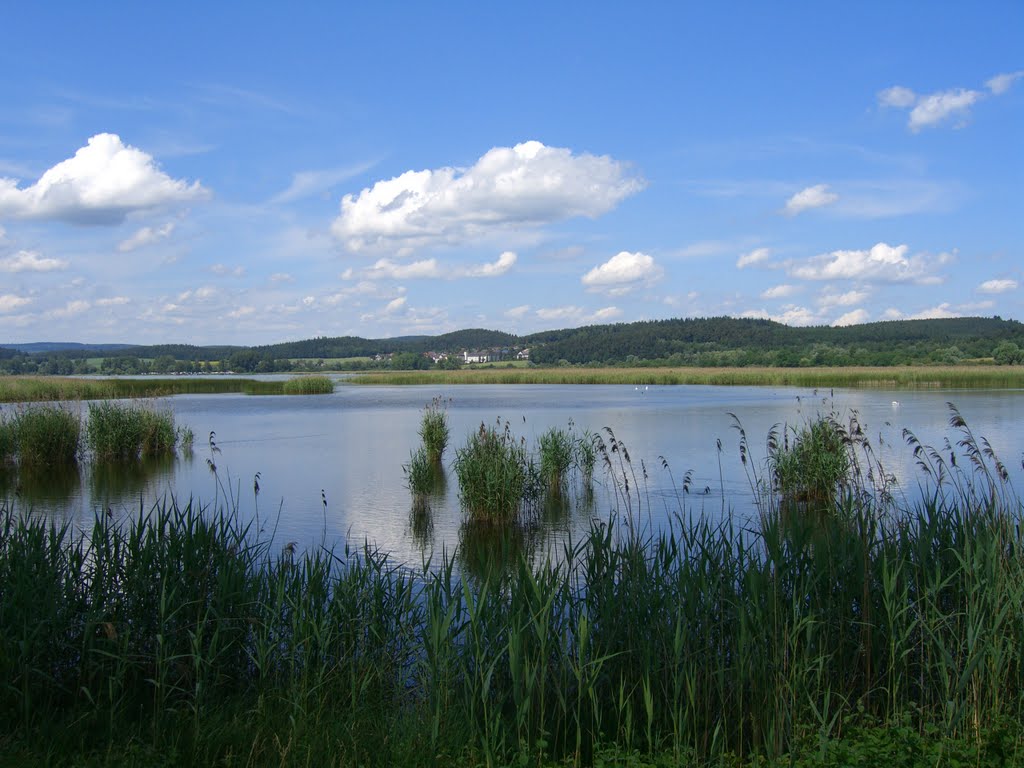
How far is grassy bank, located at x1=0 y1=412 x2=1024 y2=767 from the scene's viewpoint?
3898 mm

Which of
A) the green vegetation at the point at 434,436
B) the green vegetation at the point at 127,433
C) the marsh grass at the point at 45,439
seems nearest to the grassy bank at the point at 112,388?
the green vegetation at the point at 127,433

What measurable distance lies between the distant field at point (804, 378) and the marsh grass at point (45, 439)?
1547 inches

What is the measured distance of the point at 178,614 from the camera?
510 cm

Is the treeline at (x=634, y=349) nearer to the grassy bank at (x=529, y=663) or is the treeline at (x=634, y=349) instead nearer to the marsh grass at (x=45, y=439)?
the marsh grass at (x=45, y=439)

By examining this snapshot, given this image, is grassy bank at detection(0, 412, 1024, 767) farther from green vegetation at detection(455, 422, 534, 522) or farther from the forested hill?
the forested hill

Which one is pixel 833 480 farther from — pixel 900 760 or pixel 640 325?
pixel 640 325

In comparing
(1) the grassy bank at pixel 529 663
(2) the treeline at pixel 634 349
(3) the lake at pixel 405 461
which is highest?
(2) the treeline at pixel 634 349

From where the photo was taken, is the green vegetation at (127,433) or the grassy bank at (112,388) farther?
the grassy bank at (112,388)

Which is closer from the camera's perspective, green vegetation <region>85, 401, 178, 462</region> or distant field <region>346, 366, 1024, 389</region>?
green vegetation <region>85, 401, 178, 462</region>

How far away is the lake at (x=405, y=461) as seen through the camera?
36.7ft

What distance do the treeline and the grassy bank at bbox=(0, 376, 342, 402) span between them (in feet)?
69.1

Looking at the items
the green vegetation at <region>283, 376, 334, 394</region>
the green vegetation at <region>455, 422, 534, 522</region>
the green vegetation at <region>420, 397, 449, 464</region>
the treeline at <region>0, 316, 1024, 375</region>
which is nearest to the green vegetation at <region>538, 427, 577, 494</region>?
the green vegetation at <region>455, 422, 534, 522</region>

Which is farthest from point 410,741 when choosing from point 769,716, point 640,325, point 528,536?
point 640,325

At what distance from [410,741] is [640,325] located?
4649 inches
